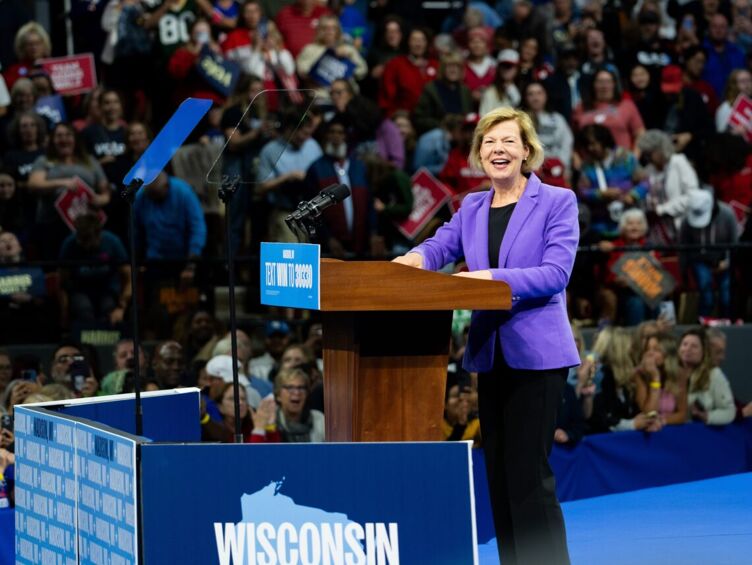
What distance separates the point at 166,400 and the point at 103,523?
36.7 inches

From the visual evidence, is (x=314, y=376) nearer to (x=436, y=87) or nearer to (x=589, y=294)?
(x=589, y=294)

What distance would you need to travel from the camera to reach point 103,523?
13.2 feet

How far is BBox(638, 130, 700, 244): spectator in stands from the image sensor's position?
10.1m

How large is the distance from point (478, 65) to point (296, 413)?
4.79 meters

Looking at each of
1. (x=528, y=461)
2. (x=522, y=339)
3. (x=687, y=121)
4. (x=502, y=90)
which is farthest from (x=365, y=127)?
(x=528, y=461)

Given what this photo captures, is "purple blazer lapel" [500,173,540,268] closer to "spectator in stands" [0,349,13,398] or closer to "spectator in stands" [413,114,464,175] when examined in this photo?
"spectator in stands" [0,349,13,398]

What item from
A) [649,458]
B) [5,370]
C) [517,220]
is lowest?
[649,458]

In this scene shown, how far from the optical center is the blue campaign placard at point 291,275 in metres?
4.01

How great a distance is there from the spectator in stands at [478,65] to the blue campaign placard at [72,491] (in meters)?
7.36

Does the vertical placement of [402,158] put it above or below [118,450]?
above

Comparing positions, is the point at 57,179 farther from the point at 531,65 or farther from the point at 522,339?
the point at 522,339

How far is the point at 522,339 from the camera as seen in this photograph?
14.3 feet

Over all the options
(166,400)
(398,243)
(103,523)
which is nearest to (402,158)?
(398,243)

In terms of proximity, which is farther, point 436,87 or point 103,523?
point 436,87
